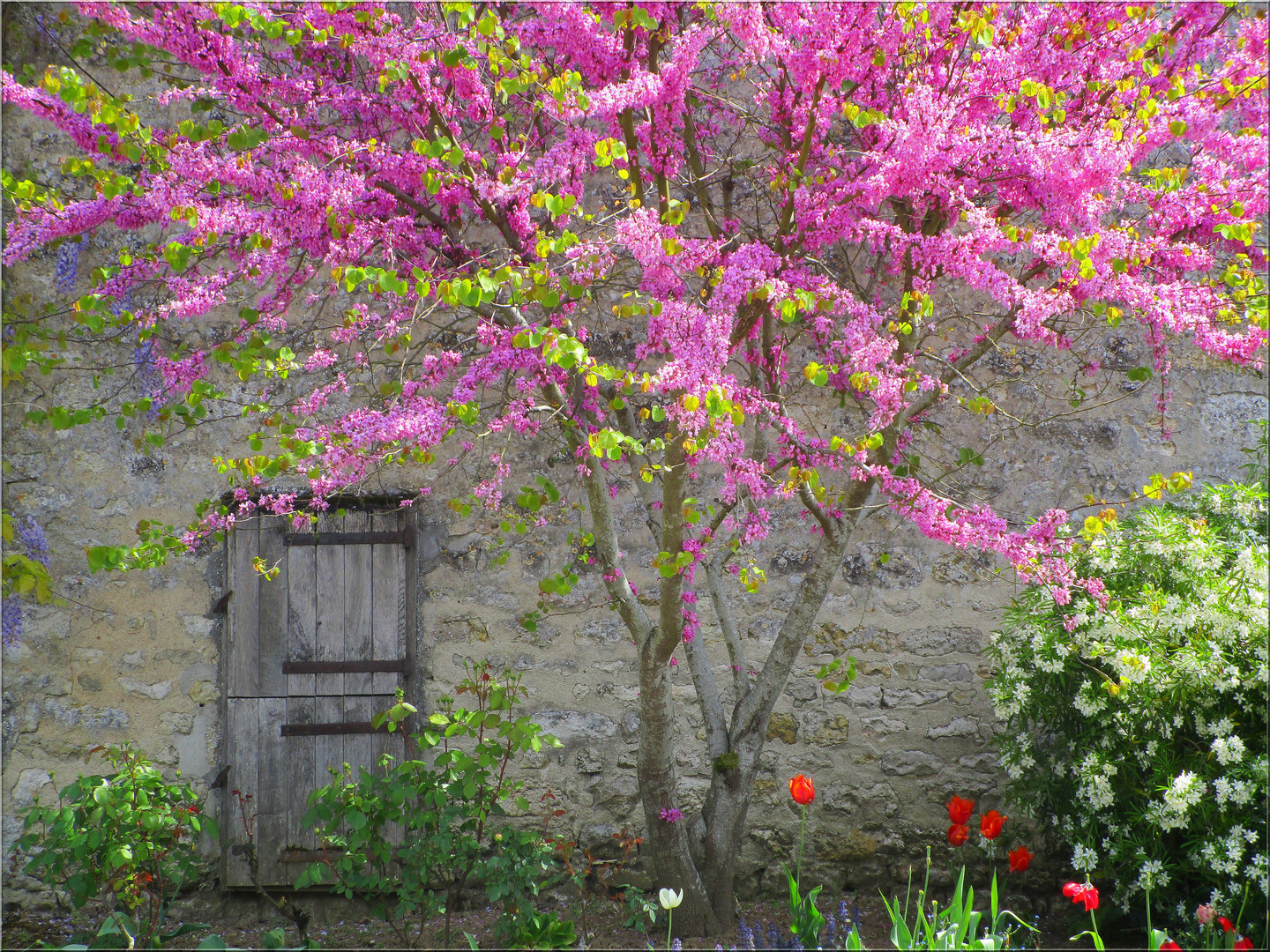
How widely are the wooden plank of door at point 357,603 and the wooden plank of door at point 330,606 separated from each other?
2cm

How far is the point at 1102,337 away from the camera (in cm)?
394

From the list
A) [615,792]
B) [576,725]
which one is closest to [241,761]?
[576,725]

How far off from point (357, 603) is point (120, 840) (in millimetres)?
1253

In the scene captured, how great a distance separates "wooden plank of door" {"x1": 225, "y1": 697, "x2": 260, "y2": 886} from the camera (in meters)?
3.69

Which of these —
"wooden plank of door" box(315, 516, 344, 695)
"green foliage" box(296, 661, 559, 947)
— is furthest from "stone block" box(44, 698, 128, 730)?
"green foliage" box(296, 661, 559, 947)

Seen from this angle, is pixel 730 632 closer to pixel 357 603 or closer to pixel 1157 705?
pixel 1157 705

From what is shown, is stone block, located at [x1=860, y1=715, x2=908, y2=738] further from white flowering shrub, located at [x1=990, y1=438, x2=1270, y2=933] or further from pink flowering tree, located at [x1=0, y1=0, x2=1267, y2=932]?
pink flowering tree, located at [x1=0, y1=0, x2=1267, y2=932]

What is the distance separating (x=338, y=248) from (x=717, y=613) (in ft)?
6.13

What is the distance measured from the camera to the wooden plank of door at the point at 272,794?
3.68m

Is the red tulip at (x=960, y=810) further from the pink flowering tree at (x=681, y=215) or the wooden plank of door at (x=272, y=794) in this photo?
the wooden plank of door at (x=272, y=794)

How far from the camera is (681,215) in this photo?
2.54 metres

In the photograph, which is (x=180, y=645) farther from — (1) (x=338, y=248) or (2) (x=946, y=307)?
(2) (x=946, y=307)

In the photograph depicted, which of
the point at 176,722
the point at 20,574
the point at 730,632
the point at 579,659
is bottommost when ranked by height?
the point at 176,722

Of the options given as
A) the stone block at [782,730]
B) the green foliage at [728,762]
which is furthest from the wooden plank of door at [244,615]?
the stone block at [782,730]
